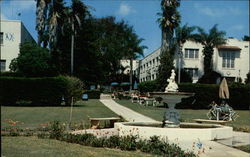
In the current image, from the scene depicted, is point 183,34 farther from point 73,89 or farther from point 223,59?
point 73,89

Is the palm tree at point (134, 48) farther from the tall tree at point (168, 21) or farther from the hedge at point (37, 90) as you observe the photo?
the hedge at point (37, 90)

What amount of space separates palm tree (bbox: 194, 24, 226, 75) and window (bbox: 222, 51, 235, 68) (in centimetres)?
240

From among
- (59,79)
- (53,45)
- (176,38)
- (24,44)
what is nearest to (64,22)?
(53,45)

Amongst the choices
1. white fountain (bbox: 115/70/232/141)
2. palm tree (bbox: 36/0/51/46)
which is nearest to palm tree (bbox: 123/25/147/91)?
palm tree (bbox: 36/0/51/46)

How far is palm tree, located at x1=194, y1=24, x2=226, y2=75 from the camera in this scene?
163ft

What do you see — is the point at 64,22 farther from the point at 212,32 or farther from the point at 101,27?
the point at 101,27

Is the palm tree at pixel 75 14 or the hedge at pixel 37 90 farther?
the palm tree at pixel 75 14

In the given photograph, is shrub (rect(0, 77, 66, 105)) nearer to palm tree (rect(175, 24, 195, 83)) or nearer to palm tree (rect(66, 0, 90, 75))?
palm tree (rect(66, 0, 90, 75))

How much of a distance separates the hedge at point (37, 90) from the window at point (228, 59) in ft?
98.7

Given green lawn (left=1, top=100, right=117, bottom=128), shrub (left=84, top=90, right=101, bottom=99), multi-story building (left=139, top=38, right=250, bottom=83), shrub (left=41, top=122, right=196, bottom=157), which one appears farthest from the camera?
multi-story building (left=139, top=38, right=250, bottom=83)

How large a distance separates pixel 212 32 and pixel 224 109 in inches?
1193

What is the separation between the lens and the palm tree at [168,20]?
43.4 m

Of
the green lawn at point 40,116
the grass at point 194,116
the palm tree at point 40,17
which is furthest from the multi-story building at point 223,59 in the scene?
the green lawn at point 40,116

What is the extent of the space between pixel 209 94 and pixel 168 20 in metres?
14.3
